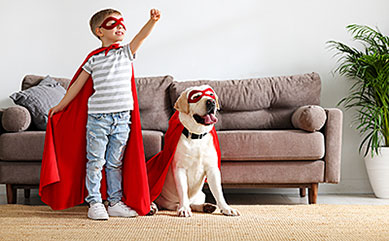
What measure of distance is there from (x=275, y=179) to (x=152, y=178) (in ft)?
2.81

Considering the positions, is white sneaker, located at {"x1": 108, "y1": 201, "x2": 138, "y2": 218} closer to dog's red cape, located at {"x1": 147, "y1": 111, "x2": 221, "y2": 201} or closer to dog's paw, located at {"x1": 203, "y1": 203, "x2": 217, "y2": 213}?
dog's red cape, located at {"x1": 147, "y1": 111, "x2": 221, "y2": 201}

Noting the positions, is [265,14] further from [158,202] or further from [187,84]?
[158,202]

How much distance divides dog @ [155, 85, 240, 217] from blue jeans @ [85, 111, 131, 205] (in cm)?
31

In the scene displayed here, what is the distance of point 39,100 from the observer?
3340mm

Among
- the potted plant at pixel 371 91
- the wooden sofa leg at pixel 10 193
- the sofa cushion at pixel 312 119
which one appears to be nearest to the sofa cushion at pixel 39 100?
the wooden sofa leg at pixel 10 193

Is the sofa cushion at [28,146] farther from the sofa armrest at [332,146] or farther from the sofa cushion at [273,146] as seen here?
the sofa armrest at [332,146]

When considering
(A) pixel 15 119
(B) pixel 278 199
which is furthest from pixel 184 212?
(A) pixel 15 119

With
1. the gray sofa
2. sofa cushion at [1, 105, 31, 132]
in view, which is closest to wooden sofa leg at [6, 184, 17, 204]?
the gray sofa

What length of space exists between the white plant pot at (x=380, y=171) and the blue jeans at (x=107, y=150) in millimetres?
2088

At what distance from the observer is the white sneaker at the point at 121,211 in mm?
2449

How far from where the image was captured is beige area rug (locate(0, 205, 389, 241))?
2008 millimetres

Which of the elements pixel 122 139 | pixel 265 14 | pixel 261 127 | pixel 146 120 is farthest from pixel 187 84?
pixel 122 139

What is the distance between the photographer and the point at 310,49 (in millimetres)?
3990

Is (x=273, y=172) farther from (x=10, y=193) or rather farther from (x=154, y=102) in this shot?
(x=10, y=193)
